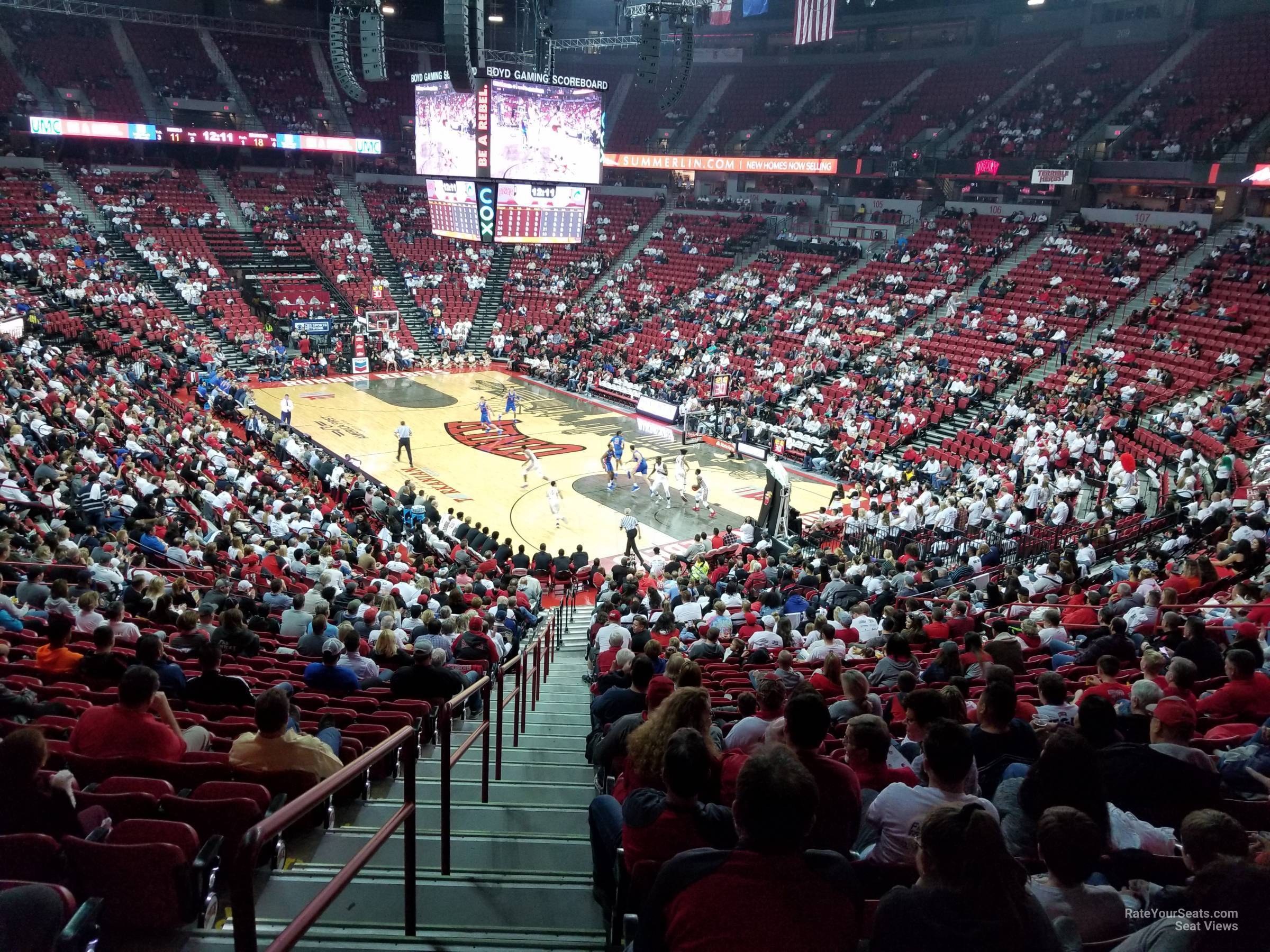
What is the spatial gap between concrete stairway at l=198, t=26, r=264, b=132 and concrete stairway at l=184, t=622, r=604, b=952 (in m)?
47.5

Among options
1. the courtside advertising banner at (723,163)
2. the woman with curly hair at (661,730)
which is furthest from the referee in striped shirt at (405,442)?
the courtside advertising banner at (723,163)

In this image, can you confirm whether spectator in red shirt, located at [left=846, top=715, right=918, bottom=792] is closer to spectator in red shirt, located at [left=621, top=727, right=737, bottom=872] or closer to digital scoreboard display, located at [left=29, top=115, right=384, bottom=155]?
spectator in red shirt, located at [left=621, top=727, right=737, bottom=872]

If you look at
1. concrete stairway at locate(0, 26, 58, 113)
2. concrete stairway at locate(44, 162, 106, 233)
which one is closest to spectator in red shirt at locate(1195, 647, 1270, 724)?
concrete stairway at locate(44, 162, 106, 233)

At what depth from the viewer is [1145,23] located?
38.0 m

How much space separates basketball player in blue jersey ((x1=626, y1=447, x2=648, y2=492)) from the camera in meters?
24.8

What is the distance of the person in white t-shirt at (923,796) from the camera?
146 inches

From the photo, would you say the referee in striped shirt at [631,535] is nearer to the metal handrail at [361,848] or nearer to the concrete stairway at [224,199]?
the metal handrail at [361,848]

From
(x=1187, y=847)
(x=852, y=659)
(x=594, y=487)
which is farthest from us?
(x=594, y=487)

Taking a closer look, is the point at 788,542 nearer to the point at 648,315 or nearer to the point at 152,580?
the point at 152,580

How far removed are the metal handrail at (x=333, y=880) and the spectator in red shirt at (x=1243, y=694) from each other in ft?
18.2

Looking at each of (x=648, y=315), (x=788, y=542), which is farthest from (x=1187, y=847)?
(x=648, y=315)

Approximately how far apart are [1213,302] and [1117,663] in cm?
2480

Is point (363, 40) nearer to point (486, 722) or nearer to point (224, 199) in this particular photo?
point (486, 722)

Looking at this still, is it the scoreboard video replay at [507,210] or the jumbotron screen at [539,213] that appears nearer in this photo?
the scoreboard video replay at [507,210]
